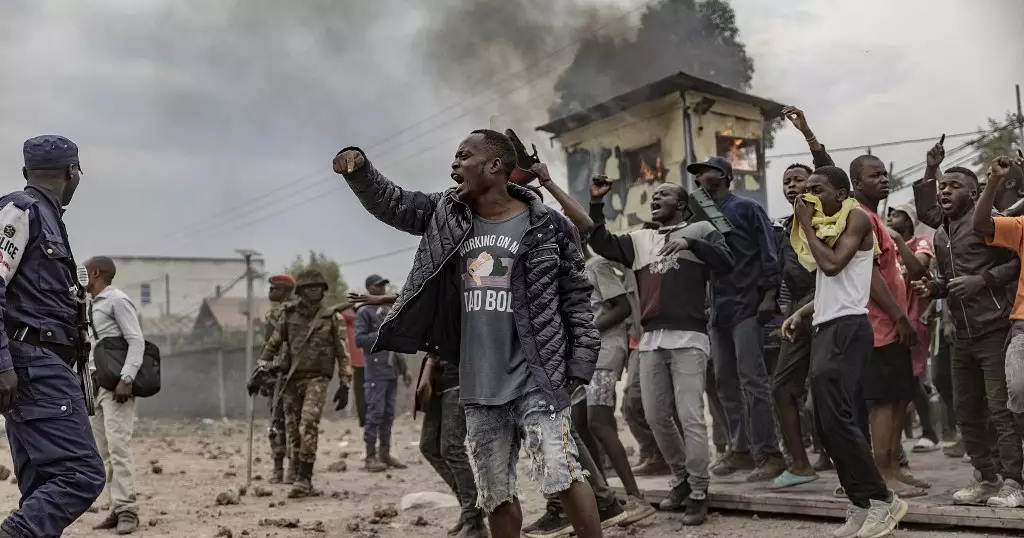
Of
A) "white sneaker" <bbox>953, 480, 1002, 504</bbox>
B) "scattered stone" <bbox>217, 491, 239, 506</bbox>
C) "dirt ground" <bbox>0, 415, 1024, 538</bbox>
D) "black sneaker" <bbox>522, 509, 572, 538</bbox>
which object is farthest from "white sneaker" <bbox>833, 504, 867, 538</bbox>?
"scattered stone" <bbox>217, 491, 239, 506</bbox>

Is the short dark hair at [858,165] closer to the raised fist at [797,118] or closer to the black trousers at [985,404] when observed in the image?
the raised fist at [797,118]

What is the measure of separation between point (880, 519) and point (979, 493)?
759mm

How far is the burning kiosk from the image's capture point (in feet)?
68.8

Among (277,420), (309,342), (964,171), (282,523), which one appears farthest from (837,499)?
(277,420)

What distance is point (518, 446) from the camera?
13.6 ft

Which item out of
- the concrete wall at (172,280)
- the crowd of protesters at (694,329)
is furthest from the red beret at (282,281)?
the concrete wall at (172,280)

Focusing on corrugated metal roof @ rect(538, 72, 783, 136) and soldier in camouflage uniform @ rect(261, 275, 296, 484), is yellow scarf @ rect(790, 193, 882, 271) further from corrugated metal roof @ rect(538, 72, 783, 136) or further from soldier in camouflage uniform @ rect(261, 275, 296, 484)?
corrugated metal roof @ rect(538, 72, 783, 136)

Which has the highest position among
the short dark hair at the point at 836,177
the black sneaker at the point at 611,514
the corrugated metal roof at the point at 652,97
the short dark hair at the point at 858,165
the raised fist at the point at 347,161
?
the corrugated metal roof at the point at 652,97

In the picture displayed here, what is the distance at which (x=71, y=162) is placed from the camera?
4.56 m

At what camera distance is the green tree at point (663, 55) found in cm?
2517

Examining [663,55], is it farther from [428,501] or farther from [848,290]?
[848,290]

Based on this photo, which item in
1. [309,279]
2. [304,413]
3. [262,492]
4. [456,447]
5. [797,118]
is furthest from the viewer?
[309,279]

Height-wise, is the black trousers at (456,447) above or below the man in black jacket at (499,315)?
below

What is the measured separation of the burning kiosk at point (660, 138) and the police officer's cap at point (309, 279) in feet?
41.3
